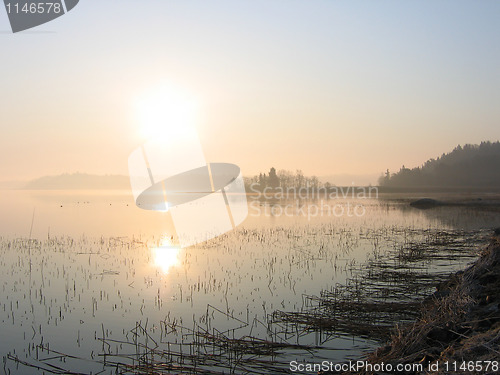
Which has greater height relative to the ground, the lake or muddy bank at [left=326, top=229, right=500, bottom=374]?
muddy bank at [left=326, top=229, right=500, bottom=374]

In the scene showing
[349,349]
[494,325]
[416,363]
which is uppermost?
[494,325]

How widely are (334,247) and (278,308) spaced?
41.1ft

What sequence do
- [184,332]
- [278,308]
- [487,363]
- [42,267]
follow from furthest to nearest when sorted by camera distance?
[42,267], [278,308], [184,332], [487,363]

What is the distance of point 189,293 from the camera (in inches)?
619

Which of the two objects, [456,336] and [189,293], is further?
[189,293]

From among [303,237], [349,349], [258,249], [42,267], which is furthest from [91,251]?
[349,349]

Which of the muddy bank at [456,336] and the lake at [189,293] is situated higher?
the muddy bank at [456,336]

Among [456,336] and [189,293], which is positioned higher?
[456,336]

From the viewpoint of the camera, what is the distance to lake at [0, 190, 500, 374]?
1008 cm

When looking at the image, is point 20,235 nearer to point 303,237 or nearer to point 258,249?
point 258,249

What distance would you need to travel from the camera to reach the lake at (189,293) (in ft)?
33.1

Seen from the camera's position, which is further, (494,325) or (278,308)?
(278,308)

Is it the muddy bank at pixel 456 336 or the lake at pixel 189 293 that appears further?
the lake at pixel 189 293

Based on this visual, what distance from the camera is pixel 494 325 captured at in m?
7.65
